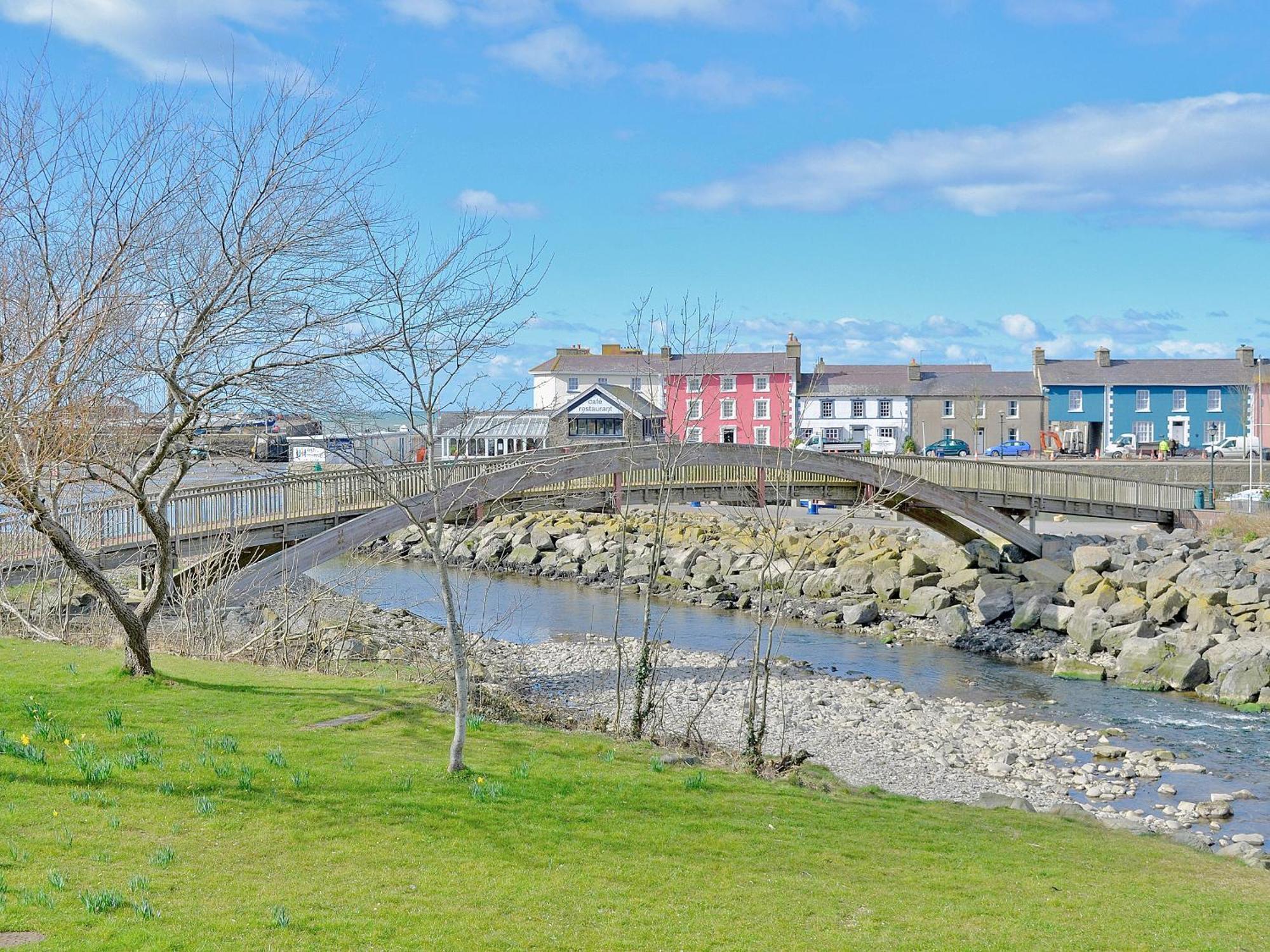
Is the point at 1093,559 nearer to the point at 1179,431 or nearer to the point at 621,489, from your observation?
the point at 621,489

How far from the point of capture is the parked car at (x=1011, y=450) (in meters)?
65.8

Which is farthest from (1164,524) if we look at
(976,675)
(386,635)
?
(386,635)

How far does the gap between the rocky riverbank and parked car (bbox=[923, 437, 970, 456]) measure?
22.6 m

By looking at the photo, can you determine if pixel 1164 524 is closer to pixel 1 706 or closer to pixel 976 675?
pixel 976 675

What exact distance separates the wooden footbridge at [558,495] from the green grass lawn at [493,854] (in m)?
2.73

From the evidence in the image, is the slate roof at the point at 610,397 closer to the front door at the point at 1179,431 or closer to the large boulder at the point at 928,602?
the large boulder at the point at 928,602

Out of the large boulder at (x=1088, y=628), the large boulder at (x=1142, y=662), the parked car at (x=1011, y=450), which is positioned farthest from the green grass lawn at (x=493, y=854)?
the parked car at (x=1011, y=450)

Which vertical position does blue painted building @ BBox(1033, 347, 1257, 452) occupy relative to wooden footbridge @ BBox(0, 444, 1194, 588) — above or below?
above

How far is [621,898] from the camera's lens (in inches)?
316

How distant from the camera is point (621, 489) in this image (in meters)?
26.2

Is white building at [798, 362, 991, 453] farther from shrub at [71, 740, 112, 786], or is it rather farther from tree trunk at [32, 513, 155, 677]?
shrub at [71, 740, 112, 786]

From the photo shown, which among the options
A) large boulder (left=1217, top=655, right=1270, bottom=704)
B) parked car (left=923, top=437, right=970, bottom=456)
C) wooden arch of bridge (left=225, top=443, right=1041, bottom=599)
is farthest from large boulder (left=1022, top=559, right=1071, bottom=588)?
parked car (left=923, top=437, right=970, bottom=456)

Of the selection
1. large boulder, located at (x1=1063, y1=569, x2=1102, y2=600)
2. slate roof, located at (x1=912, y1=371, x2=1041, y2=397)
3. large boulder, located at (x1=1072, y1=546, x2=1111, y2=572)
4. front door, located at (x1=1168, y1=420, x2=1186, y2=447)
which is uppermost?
slate roof, located at (x1=912, y1=371, x2=1041, y2=397)

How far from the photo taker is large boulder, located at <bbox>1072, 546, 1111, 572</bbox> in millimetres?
34000
